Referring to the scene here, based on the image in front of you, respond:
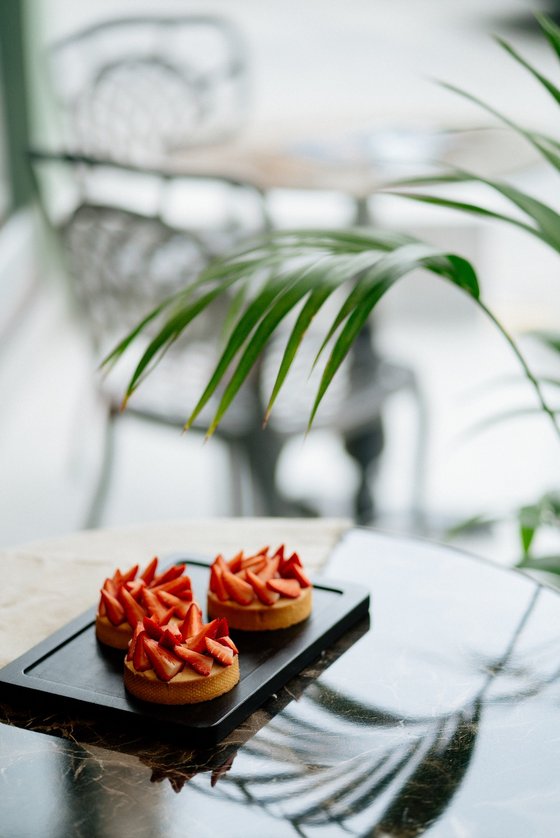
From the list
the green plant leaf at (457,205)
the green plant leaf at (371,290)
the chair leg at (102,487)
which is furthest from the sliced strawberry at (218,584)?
the chair leg at (102,487)

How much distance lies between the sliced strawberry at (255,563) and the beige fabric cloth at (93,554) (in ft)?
0.56

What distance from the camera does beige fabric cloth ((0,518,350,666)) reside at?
1197 mm

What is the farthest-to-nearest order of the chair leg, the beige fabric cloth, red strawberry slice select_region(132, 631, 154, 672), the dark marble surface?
the chair leg, the beige fabric cloth, red strawberry slice select_region(132, 631, 154, 672), the dark marble surface

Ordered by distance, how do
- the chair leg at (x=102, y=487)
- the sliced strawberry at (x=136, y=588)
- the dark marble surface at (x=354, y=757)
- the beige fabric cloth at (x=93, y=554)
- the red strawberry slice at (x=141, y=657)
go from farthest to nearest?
the chair leg at (x=102, y=487) < the beige fabric cloth at (x=93, y=554) < the sliced strawberry at (x=136, y=588) < the red strawberry slice at (x=141, y=657) < the dark marble surface at (x=354, y=757)

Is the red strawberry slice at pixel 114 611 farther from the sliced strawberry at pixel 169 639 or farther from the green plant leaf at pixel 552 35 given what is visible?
the green plant leaf at pixel 552 35

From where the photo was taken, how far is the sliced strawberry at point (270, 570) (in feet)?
3.69

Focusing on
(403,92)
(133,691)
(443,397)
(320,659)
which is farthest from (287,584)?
(403,92)

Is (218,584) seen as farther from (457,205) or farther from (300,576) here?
(457,205)

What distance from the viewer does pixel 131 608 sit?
105cm

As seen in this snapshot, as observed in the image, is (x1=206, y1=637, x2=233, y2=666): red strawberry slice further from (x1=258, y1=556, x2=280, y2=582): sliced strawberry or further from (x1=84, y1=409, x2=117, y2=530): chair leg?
(x1=84, y1=409, x2=117, y2=530): chair leg

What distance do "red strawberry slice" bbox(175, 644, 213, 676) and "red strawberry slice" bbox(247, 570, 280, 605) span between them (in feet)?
0.44

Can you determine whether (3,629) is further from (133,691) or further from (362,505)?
(362,505)

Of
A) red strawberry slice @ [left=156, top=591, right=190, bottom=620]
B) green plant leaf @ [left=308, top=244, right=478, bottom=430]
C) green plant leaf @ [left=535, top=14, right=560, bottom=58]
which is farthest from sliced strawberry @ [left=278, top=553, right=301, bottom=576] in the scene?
green plant leaf @ [left=535, top=14, right=560, bottom=58]

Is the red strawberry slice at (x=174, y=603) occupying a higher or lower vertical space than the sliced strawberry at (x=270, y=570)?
higher
